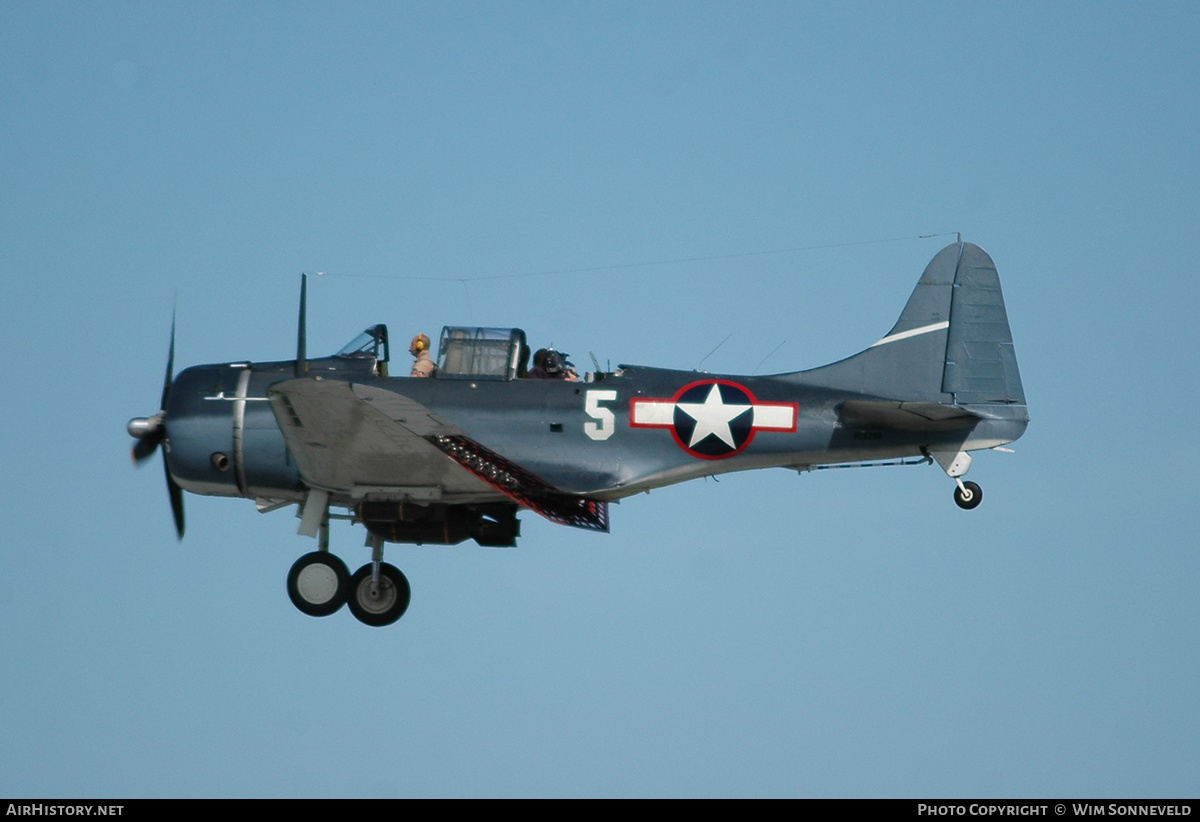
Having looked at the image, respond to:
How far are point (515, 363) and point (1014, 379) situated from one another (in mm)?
5301

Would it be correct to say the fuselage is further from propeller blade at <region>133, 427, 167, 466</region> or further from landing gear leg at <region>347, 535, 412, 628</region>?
landing gear leg at <region>347, 535, 412, 628</region>

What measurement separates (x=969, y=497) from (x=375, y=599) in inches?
252

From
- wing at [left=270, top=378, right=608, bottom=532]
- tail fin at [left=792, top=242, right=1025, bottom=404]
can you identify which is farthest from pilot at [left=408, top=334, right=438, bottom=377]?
tail fin at [left=792, top=242, right=1025, bottom=404]

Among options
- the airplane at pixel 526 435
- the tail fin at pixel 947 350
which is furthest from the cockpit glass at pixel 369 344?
the tail fin at pixel 947 350

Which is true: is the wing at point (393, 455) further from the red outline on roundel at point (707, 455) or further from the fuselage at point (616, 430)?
the red outline on roundel at point (707, 455)

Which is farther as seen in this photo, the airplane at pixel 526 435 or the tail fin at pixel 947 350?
the tail fin at pixel 947 350

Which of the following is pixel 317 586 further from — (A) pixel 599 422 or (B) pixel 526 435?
(A) pixel 599 422

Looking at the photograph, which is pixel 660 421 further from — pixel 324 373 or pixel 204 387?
pixel 204 387

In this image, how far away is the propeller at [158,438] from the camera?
1714cm

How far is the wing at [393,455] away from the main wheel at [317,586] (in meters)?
0.86

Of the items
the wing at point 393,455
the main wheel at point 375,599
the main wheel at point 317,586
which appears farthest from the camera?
the main wheel at point 375,599

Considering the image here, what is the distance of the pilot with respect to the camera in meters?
16.8

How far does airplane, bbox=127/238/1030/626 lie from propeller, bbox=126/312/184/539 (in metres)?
0.03
